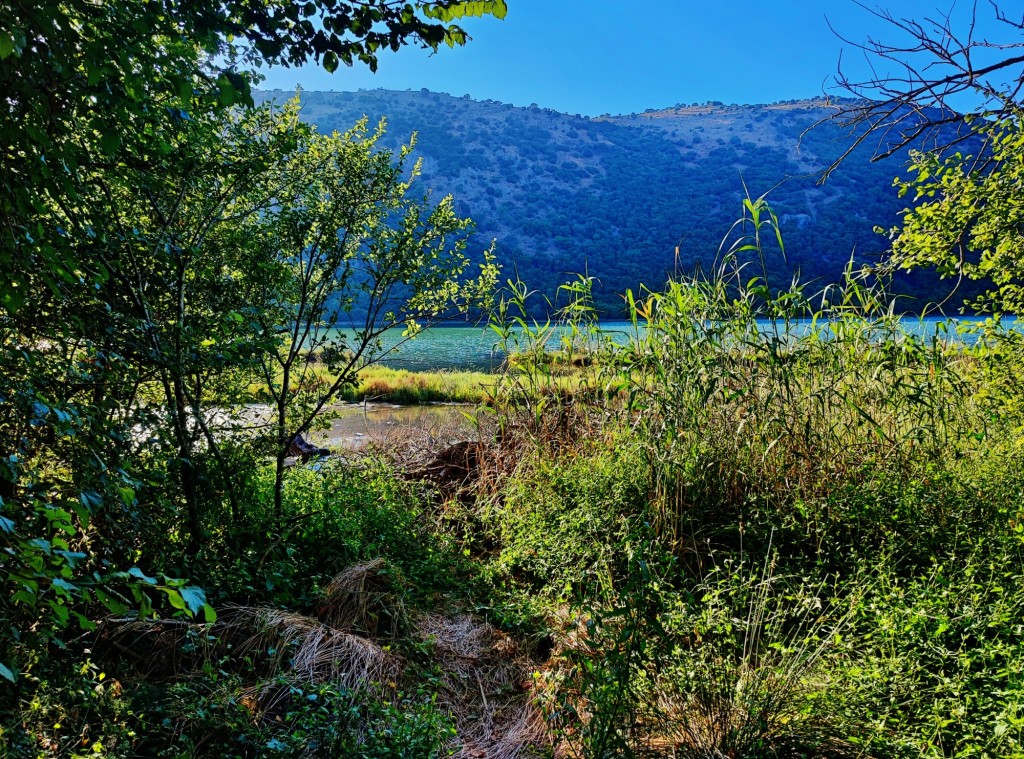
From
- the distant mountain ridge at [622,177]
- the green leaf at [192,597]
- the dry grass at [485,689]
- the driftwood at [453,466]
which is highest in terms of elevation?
the distant mountain ridge at [622,177]

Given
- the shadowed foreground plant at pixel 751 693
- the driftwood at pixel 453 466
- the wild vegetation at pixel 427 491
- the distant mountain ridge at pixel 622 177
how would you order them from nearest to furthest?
the wild vegetation at pixel 427 491, the shadowed foreground plant at pixel 751 693, the driftwood at pixel 453 466, the distant mountain ridge at pixel 622 177

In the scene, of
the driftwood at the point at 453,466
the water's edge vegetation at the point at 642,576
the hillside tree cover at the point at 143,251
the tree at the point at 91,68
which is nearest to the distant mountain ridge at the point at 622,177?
the driftwood at the point at 453,466

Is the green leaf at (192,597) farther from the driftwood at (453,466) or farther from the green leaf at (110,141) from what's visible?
the driftwood at (453,466)

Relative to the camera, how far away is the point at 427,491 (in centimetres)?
541

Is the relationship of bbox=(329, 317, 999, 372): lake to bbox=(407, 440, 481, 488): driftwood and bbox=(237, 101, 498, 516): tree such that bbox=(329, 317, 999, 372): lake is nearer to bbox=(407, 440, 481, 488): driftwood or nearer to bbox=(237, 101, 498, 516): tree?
bbox=(407, 440, 481, 488): driftwood

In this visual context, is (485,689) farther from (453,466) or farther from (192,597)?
(453,466)

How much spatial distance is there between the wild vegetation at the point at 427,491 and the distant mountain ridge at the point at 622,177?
42605 mm

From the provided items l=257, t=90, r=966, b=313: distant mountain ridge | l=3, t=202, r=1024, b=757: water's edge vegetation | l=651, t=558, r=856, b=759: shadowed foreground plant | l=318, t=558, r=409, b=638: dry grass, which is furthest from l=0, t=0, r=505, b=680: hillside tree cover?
l=257, t=90, r=966, b=313: distant mountain ridge

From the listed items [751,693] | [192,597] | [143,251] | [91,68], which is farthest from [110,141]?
[751,693]

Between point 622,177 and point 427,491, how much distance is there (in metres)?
106

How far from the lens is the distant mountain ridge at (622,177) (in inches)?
2514

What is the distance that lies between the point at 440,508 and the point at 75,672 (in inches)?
126

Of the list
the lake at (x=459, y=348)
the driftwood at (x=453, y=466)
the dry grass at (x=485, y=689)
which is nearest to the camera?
the dry grass at (x=485, y=689)

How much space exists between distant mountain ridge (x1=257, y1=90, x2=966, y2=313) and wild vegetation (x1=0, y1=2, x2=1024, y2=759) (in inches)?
1677
